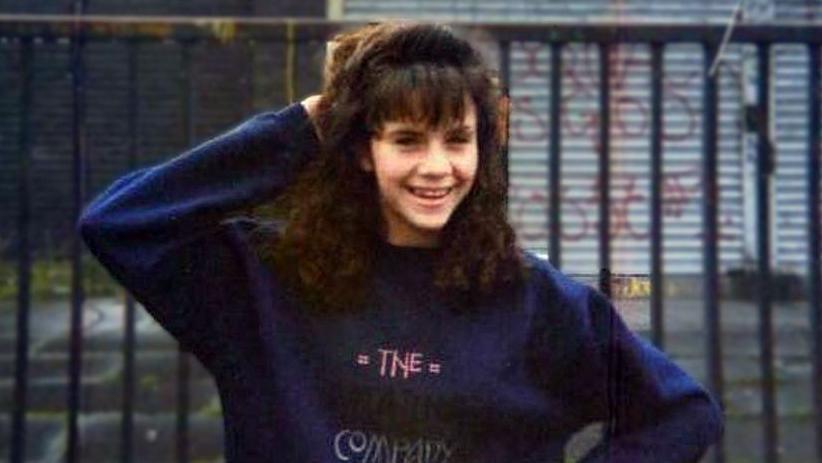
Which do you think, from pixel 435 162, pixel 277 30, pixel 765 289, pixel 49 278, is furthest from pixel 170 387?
pixel 435 162

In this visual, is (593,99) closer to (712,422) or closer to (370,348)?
(712,422)

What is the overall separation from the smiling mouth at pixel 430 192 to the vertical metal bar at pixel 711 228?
1.92 m

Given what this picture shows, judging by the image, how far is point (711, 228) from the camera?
394cm

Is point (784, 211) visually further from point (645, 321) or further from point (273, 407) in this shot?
point (273, 407)

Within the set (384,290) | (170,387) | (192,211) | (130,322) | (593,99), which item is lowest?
(170,387)

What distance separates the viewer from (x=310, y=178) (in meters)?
2.23

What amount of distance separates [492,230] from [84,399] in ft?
11.1

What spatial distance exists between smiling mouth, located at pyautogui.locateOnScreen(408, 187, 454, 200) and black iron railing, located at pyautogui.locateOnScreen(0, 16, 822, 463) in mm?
1692

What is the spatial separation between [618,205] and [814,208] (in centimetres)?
196

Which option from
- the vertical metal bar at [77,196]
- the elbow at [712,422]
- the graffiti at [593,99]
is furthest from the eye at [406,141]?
the vertical metal bar at [77,196]

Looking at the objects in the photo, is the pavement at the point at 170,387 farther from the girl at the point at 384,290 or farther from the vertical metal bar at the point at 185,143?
the girl at the point at 384,290

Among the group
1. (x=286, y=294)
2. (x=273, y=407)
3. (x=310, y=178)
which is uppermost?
(x=310, y=178)

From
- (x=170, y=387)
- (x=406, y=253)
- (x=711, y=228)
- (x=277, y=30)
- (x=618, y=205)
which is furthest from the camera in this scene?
(x=618, y=205)

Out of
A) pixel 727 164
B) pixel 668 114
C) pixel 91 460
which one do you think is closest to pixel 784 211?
pixel 727 164
